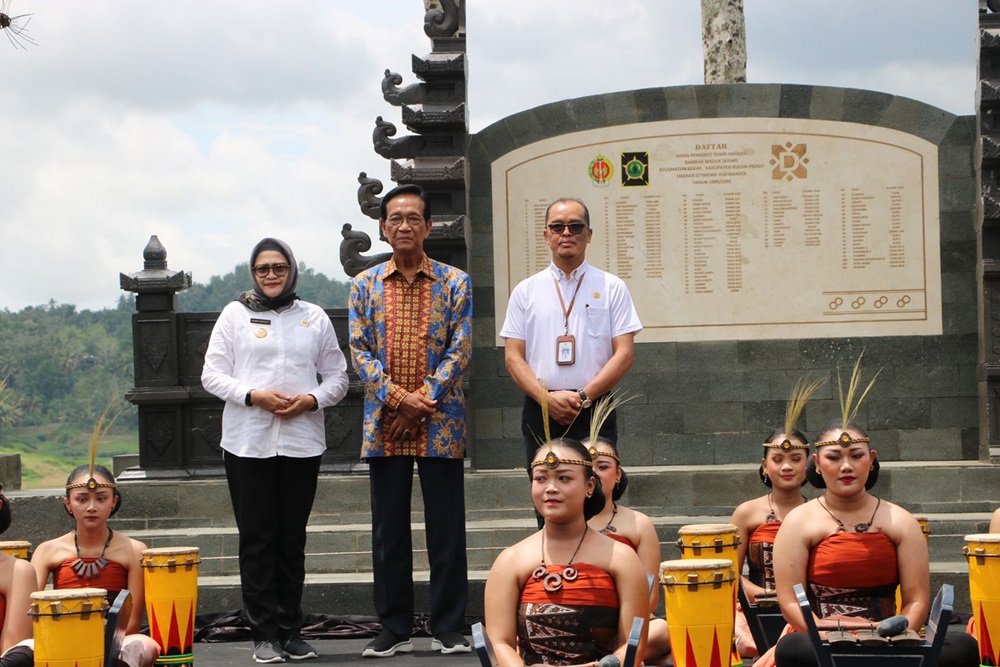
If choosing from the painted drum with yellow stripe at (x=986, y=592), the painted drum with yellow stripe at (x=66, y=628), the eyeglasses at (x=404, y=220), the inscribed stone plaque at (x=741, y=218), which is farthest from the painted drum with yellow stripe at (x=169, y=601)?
the inscribed stone plaque at (x=741, y=218)

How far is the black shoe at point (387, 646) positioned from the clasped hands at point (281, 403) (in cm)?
107

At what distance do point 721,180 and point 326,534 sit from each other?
12.7ft

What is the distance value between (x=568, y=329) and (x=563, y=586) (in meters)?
2.29

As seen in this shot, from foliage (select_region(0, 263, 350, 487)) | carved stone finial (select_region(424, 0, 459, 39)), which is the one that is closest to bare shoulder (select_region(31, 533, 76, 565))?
carved stone finial (select_region(424, 0, 459, 39))

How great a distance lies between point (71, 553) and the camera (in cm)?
587

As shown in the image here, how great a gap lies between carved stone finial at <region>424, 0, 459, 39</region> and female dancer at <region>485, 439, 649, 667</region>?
20.7 ft

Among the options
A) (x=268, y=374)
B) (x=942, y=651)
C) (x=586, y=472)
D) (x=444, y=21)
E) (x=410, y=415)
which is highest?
(x=444, y=21)

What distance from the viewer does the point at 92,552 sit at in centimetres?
589

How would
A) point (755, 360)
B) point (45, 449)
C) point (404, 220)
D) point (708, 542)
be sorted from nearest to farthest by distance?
1. point (708, 542)
2. point (404, 220)
3. point (755, 360)
4. point (45, 449)

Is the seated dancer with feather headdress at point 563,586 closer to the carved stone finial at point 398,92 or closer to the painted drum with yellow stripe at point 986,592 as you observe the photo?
the painted drum with yellow stripe at point 986,592

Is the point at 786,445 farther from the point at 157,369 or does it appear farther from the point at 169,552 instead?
the point at 157,369

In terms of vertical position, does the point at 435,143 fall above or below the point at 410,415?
above

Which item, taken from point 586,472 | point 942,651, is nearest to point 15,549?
point 586,472

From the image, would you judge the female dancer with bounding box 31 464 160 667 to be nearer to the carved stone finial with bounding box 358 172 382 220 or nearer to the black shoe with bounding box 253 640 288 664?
the black shoe with bounding box 253 640 288 664
